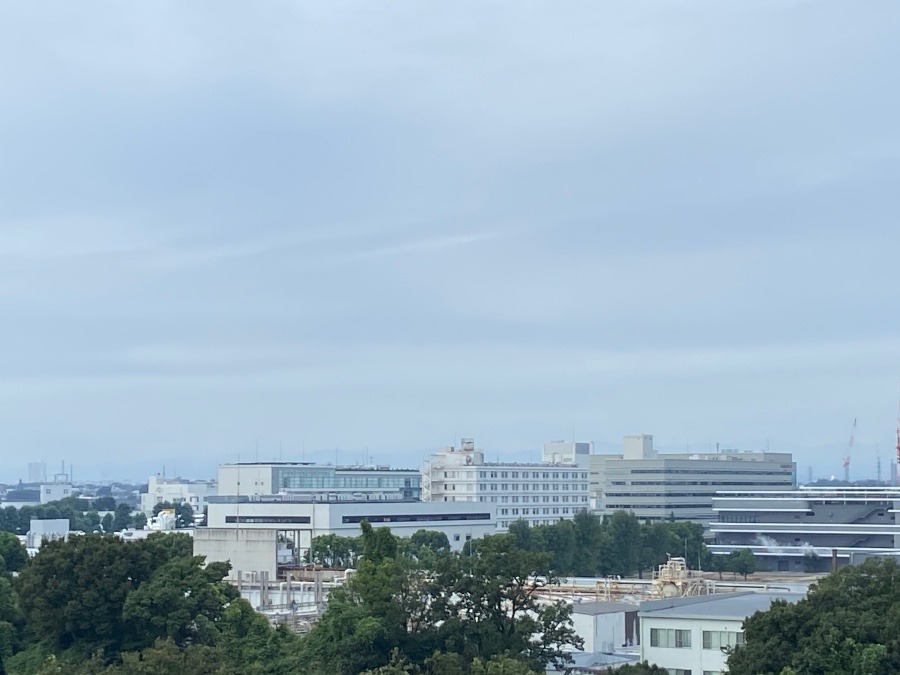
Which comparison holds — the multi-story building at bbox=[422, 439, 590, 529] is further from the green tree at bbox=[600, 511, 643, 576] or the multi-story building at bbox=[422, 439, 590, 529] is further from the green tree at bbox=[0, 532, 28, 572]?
the green tree at bbox=[0, 532, 28, 572]

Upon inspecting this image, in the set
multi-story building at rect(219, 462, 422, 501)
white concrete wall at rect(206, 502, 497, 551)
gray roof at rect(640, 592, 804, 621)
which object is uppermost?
multi-story building at rect(219, 462, 422, 501)

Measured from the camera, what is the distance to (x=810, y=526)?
129 meters

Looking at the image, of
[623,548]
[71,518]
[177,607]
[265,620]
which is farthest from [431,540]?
[71,518]

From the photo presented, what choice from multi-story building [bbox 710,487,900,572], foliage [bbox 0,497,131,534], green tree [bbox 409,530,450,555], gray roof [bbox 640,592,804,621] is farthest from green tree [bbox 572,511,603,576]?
foliage [bbox 0,497,131,534]

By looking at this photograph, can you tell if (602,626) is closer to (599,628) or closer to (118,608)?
(599,628)

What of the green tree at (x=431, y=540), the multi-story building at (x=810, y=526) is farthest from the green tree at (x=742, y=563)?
the green tree at (x=431, y=540)

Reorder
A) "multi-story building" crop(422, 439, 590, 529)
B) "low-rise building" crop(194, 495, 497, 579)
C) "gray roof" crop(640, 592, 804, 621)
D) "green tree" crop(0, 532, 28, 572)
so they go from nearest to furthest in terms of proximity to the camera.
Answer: "gray roof" crop(640, 592, 804, 621)
"green tree" crop(0, 532, 28, 572)
"low-rise building" crop(194, 495, 497, 579)
"multi-story building" crop(422, 439, 590, 529)

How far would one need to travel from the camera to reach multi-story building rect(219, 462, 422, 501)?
468ft

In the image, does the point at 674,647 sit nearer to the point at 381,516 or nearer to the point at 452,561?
the point at 452,561

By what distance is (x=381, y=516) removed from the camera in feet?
403

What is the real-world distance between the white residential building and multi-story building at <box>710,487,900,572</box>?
255ft

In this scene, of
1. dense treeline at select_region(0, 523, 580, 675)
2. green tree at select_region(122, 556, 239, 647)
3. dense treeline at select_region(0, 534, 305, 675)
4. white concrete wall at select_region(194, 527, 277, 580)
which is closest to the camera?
dense treeline at select_region(0, 523, 580, 675)

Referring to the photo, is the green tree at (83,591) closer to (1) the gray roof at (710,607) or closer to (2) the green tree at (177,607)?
(2) the green tree at (177,607)

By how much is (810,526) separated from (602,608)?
7787 cm
